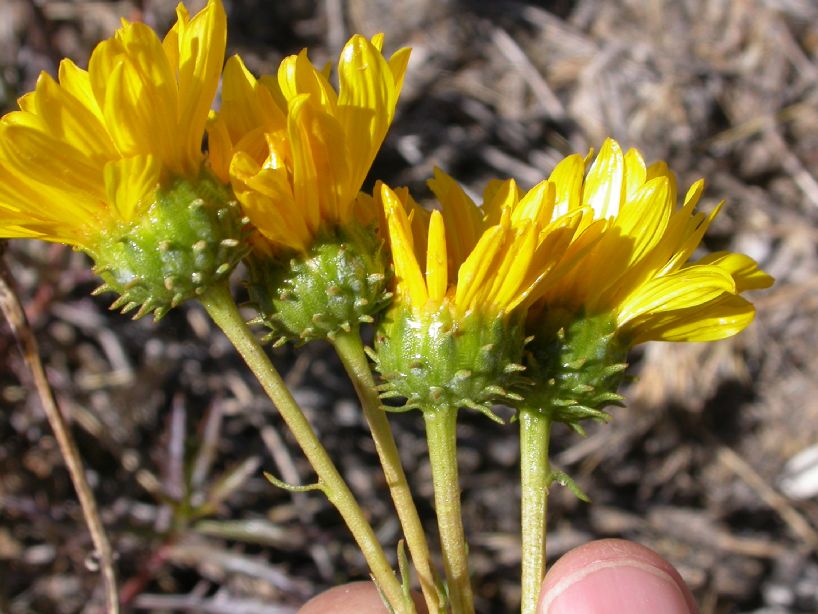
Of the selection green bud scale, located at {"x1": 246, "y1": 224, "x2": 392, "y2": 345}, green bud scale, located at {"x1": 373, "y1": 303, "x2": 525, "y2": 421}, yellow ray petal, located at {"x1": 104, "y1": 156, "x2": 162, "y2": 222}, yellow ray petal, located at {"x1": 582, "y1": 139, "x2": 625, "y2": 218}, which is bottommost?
green bud scale, located at {"x1": 373, "y1": 303, "x2": 525, "y2": 421}

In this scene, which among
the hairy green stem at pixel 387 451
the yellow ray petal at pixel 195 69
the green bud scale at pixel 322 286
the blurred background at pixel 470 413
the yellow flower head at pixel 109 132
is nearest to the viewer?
the yellow flower head at pixel 109 132

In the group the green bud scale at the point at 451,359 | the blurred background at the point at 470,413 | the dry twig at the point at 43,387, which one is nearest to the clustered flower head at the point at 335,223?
the green bud scale at the point at 451,359

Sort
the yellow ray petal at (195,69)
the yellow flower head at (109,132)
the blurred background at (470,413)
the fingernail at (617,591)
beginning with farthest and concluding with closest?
the blurred background at (470,413)
the fingernail at (617,591)
the yellow ray petal at (195,69)
the yellow flower head at (109,132)

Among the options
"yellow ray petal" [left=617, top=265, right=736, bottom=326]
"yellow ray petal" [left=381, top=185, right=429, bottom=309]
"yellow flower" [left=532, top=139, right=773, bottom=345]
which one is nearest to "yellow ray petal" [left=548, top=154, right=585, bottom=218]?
"yellow flower" [left=532, top=139, right=773, bottom=345]

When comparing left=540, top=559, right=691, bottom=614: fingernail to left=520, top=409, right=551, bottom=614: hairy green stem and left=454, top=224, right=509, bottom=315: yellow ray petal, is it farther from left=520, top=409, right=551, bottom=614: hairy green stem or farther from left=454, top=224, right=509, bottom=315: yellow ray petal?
left=454, top=224, right=509, bottom=315: yellow ray petal

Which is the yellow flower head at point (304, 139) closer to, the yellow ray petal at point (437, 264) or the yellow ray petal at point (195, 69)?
the yellow ray petal at point (195, 69)

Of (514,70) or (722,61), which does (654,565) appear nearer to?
(514,70)
